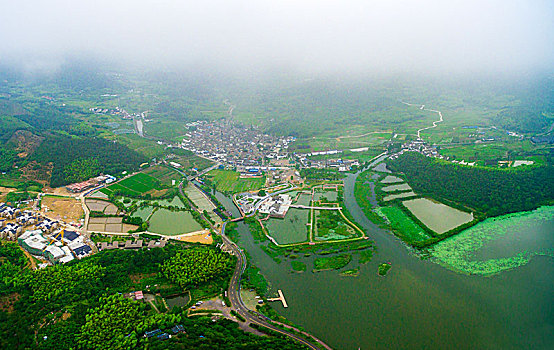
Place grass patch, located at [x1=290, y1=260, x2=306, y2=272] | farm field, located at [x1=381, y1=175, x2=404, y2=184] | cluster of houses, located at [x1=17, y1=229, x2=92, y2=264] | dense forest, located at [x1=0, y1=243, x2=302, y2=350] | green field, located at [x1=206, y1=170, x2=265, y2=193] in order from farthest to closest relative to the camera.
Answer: farm field, located at [x1=381, y1=175, x2=404, y2=184] < green field, located at [x1=206, y1=170, x2=265, y2=193] < cluster of houses, located at [x1=17, y1=229, x2=92, y2=264] < grass patch, located at [x1=290, y1=260, x2=306, y2=272] < dense forest, located at [x1=0, y1=243, x2=302, y2=350]

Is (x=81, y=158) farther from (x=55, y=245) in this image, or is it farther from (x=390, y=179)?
(x=390, y=179)

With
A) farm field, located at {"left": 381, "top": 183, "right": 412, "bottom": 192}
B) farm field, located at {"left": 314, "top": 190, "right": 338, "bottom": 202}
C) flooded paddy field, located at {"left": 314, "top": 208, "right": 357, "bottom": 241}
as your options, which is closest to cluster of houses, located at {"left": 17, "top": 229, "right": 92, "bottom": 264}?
flooded paddy field, located at {"left": 314, "top": 208, "right": 357, "bottom": 241}

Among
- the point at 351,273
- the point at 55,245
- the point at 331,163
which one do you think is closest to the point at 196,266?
the point at 351,273

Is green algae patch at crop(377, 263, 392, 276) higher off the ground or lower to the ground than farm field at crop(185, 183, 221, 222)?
lower

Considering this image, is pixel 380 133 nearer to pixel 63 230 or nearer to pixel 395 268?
pixel 395 268

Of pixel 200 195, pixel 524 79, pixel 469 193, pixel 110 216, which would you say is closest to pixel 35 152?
pixel 110 216

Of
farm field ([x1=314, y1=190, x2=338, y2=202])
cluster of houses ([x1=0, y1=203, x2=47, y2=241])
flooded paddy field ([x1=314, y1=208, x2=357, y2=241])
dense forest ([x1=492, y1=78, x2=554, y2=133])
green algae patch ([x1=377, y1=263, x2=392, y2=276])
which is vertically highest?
dense forest ([x1=492, y1=78, x2=554, y2=133])

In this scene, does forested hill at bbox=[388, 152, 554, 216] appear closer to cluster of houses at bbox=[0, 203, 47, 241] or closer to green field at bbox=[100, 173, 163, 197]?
green field at bbox=[100, 173, 163, 197]

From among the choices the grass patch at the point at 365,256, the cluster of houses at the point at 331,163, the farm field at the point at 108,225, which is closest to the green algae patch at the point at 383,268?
the grass patch at the point at 365,256
